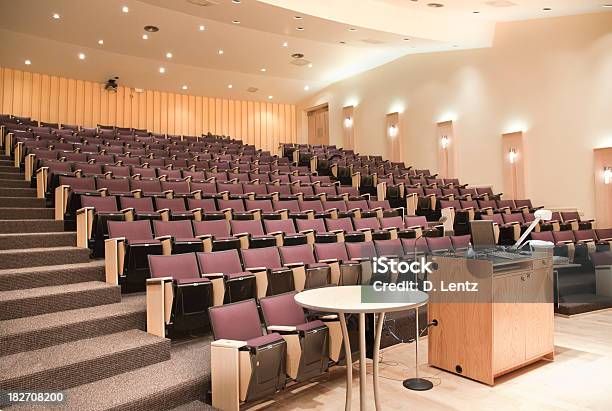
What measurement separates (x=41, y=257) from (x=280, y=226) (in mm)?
946

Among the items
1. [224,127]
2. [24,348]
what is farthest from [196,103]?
[24,348]

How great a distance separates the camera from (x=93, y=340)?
46.5 inches

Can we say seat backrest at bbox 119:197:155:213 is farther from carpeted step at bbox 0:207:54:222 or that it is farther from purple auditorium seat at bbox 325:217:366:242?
purple auditorium seat at bbox 325:217:366:242

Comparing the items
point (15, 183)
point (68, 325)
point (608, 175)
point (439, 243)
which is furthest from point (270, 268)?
point (608, 175)

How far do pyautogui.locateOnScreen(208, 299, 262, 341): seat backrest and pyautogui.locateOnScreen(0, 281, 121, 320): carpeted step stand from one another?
1.41 ft

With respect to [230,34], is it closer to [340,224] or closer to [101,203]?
[340,224]

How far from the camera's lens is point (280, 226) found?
209 cm

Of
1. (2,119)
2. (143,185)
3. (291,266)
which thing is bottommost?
(291,266)

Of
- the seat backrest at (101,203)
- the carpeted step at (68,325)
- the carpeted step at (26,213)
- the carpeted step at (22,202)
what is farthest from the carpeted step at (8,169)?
the carpeted step at (68,325)

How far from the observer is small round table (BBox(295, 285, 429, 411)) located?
3.06 ft

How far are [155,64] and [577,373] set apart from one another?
4473mm

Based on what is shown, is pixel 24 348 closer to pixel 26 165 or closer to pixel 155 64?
pixel 26 165

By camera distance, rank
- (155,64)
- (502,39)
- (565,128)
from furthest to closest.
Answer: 1. (155,64)
2. (502,39)
3. (565,128)

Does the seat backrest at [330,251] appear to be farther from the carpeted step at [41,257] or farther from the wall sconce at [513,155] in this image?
the wall sconce at [513,155]
